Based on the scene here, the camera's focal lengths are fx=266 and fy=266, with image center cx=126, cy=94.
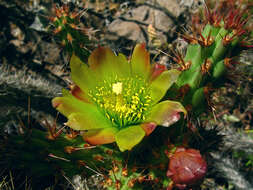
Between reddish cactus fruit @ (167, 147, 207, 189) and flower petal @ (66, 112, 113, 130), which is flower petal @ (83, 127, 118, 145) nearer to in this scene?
flower petal @ (66, 112, 113, 130)

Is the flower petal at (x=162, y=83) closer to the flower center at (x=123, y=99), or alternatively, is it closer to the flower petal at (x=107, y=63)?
the flower center at (x=123, y=99)

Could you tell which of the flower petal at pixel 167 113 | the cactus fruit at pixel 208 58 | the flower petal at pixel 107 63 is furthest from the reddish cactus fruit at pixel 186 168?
the flower petal at pixel 107 63

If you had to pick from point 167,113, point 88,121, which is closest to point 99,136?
point 88,121

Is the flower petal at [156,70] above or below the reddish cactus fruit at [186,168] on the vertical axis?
above

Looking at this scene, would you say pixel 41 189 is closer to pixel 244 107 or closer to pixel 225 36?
pixel 225 36

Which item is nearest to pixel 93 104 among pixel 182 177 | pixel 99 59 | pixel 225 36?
pixel 99 59

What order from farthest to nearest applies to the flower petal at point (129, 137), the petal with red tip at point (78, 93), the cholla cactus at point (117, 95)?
the petal with red tip at point (78, 93) < the cholla cactus at point (117, 95) < the flower petal at point (129, 137)
